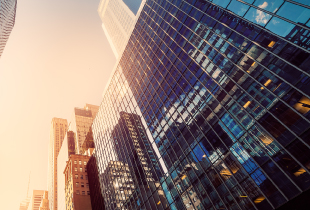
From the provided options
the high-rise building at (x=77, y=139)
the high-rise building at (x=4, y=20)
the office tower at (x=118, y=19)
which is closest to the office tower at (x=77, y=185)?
the high-rise building at (x=77, y=139)

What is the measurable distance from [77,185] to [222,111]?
237 feet

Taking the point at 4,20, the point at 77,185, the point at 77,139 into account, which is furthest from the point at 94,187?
the point at 4,20

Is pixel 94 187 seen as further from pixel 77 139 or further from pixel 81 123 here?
pixel 81 123

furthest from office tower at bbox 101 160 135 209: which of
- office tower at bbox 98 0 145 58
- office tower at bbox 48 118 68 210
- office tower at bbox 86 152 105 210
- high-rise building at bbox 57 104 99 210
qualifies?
office tower at bbox 48 118 68 210

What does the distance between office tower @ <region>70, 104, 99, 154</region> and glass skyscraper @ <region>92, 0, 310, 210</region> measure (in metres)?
82.5

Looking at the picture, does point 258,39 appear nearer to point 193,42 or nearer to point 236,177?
point 193,42

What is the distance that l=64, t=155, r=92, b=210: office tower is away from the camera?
240 ft

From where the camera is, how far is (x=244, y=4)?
97.9 ft

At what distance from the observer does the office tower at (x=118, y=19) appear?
358 feet

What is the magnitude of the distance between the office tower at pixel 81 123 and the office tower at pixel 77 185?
2894 cm

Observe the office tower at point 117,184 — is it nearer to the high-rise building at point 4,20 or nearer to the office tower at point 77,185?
the office tower at point 77,185

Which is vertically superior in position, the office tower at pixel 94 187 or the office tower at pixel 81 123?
the office tower at pixel 81 123

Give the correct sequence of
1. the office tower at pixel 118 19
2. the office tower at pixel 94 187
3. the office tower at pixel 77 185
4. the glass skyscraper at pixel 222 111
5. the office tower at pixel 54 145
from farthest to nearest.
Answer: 1. the office tower at pixel 54 145
2. the office tower at pixel 118 19
3. the office tower at pixel 77 185
4. the office tower at pixel 94 187
5. the glass skyscraper at pixel 222 111

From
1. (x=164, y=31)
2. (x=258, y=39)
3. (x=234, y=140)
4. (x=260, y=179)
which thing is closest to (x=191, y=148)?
(x=234, y=140)
